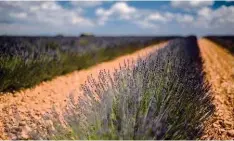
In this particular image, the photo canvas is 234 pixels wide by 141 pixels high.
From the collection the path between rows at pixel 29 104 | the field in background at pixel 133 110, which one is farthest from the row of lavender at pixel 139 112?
the path between rows at pixel 29 104

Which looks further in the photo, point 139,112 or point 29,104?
point 29,104

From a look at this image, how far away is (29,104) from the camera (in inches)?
288

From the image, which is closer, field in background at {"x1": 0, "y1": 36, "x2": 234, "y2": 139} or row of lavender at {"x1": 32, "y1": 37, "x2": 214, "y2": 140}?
row of lavender at {"x1": 32, "y1": 37, "x2": 214, "y2": 140}

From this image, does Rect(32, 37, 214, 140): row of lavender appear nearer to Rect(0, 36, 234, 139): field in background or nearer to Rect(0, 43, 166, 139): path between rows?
Rect(0, 36, 234, 139): field in background

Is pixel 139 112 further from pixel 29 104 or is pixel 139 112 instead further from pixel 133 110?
pixel 29 104

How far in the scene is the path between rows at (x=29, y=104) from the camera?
5.19 meters

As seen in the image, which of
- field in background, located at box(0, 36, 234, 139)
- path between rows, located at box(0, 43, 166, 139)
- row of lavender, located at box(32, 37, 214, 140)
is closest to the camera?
row of lavender, located at box(32, 37, 214, 140)

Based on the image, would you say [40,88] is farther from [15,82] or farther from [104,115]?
[104,115]

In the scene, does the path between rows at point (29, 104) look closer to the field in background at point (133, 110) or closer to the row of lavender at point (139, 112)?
the field in background at point (133, 110)

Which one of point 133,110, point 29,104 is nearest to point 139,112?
point 133,110

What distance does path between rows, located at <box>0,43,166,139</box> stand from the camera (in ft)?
17.0

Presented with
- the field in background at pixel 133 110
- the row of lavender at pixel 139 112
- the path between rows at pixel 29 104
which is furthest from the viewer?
the path between rows at pixel 29 104

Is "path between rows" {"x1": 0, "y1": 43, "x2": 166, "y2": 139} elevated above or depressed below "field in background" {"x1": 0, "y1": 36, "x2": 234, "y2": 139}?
below

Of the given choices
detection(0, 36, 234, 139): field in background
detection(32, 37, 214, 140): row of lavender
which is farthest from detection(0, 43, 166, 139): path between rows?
detection(32, 37, 214, 140): row of lavender
